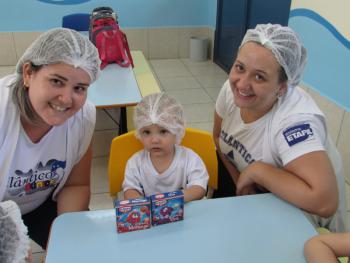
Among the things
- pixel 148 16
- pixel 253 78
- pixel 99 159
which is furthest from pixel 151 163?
pixel 148 16

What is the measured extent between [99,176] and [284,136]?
5.69ft

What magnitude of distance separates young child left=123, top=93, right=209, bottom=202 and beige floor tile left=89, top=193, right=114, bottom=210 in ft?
3.00

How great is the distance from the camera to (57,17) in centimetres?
467

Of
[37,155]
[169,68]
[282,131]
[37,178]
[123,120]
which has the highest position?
[282,131]

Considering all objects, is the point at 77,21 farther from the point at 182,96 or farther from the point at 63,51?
the point at 63,51

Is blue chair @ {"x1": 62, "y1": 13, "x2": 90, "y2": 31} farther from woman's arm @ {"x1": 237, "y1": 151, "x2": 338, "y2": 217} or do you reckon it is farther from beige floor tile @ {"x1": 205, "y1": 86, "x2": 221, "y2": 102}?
woman's arm @ {"x1": 237, "y1": 151, "x2": 338, "y2": 217}

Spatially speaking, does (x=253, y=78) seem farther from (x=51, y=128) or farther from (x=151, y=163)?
(x=51, y=128)

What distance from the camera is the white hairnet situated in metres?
0.66

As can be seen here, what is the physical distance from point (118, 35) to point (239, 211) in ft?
6.76

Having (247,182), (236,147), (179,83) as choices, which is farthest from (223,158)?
(179,83)

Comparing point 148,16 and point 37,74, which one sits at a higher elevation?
point 37,74

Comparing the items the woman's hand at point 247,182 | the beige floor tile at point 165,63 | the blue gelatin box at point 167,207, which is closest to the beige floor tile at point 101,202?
the woman's hand at point 247,182

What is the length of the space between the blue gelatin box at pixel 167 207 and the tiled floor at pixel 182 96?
1127 mm

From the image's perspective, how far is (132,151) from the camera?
151 centimetres
